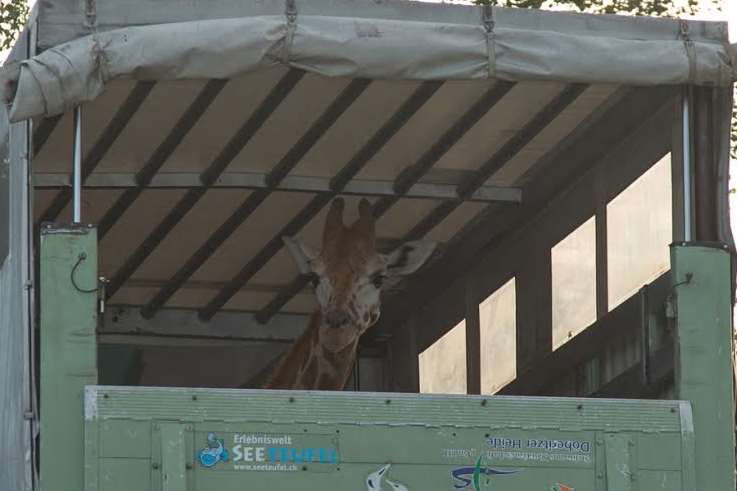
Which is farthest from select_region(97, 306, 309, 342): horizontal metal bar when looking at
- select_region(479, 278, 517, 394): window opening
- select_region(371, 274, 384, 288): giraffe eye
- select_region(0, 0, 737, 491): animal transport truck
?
select_region(371, 274, 384, 288): giraffe eye

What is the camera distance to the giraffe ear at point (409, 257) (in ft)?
37.8

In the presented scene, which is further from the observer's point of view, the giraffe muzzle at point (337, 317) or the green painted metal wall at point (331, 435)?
the giraffe muzzle at point (337, 317)

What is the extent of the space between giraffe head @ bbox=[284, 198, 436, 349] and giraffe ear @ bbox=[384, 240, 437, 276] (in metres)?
0.01

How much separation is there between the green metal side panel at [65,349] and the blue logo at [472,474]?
1743 millimetres

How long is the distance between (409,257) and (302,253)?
0.67 metres

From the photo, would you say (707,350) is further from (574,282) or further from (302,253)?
(302,253)

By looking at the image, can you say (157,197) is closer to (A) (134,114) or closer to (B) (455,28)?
(A) (134,114)

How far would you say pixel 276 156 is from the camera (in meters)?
11.2

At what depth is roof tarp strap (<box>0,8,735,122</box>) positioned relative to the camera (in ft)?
28.7

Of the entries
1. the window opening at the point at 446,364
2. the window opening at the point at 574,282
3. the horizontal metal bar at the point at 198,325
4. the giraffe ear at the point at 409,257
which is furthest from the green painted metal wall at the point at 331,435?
the horizontal metal bar at the point at 198,325

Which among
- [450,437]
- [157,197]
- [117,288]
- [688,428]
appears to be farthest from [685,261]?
[117,288]

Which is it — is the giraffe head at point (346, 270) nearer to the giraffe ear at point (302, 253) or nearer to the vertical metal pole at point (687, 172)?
the giraffe ear at point (302, 253)

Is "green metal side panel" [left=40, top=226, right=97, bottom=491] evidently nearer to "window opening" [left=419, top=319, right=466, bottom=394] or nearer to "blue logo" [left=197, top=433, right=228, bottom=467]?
"blue logo" [left=197, top=433, right=228, bottom=467]

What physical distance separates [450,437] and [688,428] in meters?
1.20
